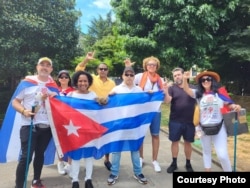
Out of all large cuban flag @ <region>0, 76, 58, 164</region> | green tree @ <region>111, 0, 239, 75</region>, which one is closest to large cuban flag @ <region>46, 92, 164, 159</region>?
large cuban flag @ <region>0, 76, 58, 164</region>

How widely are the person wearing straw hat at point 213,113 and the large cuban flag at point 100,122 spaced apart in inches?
42.2

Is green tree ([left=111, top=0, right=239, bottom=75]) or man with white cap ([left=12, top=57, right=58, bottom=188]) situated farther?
green tree ([left=111, top=0, right=239, bottom=75])

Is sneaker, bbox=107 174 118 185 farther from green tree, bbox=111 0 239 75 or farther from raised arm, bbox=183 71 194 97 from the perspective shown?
green tree, bbox=111 0 239 75

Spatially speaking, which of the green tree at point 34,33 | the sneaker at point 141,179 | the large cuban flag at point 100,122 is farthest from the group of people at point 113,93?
the green tree at point 34,33

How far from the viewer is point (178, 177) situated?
3.93 m

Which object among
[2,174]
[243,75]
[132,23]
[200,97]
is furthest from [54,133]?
[243,75]

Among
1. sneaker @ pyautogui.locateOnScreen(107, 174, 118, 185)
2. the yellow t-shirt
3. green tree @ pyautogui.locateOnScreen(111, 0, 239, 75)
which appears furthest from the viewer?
green tree @ pyautogui.locateOnScreen(111, 0, 239, 75)

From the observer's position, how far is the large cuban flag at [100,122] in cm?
526

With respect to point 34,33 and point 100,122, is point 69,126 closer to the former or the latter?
point 100,122

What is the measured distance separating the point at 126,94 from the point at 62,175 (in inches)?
74.1

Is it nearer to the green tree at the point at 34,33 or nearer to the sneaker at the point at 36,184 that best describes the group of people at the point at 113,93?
the sneaker at the point at 36,184

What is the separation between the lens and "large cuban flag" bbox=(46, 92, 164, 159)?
5258 mm

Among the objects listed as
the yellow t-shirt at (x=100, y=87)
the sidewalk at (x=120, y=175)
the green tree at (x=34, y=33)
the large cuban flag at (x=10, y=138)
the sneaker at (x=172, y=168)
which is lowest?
the sidewalk at (x=120, y=175)

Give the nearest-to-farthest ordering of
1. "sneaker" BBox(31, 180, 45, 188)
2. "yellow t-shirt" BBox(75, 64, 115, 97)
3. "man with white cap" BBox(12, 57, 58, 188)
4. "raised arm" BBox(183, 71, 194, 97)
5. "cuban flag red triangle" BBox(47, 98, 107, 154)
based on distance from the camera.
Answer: "man with white cap" BBox(12, 57, 58, 188), "cuban flag red triangle" BBox(47, 98, 107, 154), "sneaker" BBox(31, 180, 45, 188), "raised arm" BBox(183, 71, 194, 97), "yellow t-shirt" BBox(75, 64, 115, 97)
